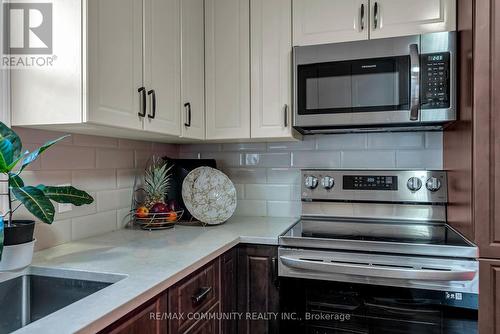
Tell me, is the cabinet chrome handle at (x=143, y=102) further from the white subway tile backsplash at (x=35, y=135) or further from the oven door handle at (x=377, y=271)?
→ the oven door handle at (x=377, y=271)

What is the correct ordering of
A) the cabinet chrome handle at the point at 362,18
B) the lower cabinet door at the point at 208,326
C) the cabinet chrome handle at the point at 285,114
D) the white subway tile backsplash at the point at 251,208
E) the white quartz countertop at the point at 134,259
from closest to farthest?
1. the white quartz countertop at the point at 134,259
2. the lower cabinet door at the point at 208,326
3. the cabinet chrome handle at the point at 362,18
4. the cabinet chrome handle at the point at 285,114
5. the white subway tile backsplash at the point at 251,208

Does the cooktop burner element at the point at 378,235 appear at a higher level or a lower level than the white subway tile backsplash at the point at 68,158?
lower

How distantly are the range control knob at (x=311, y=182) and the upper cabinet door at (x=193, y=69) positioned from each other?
2.11ft

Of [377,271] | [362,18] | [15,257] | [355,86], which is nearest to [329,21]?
[362,18]

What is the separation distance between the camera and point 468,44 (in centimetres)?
136

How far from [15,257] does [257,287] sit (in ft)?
3.06

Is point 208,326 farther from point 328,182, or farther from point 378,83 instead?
point 378,83

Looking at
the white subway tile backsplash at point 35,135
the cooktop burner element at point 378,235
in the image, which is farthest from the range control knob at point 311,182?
the white subway tile backsplash at point 35,135

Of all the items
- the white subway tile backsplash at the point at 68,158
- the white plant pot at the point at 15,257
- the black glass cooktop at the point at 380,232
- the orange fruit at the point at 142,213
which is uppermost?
the white subway tile backsplash at the point at 68,158

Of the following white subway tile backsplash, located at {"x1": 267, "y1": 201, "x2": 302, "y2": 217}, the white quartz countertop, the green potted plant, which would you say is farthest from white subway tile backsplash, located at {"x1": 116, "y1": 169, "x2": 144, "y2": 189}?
white subway tile backsplash, located at {"x1": 267, "y1": 201, "x2": 302, "y2": 217}

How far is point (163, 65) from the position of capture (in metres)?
1.49

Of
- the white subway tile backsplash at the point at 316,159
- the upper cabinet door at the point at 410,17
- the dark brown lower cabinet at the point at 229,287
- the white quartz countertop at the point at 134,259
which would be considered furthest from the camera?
the white subway tile backsplash at the point at 316,159

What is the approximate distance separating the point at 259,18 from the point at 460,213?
138cm

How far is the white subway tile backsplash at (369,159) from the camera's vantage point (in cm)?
190
